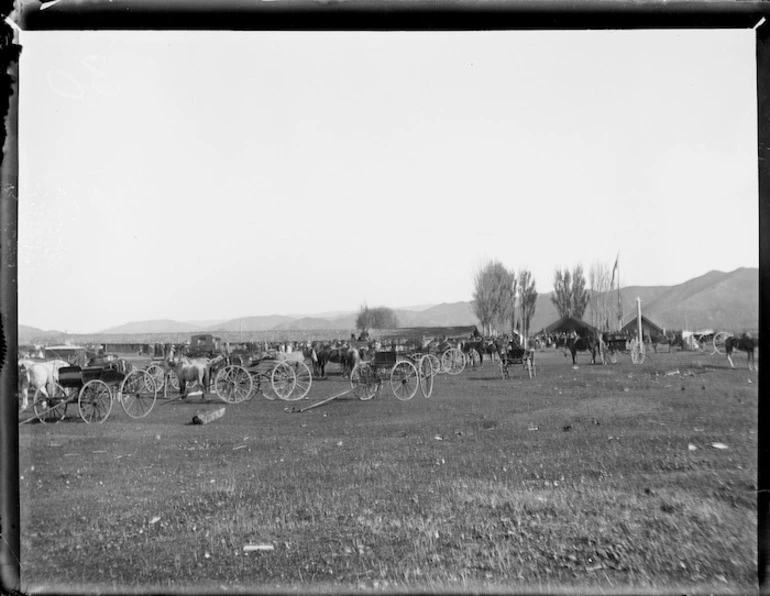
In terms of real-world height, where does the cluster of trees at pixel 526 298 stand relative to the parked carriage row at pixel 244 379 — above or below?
above

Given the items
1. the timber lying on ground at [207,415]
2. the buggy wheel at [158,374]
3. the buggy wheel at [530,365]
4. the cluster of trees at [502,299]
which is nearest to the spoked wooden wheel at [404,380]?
the cluster of trees at [502,299]

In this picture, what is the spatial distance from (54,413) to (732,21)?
2.89m

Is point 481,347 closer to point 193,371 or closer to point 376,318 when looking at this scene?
point 376,318

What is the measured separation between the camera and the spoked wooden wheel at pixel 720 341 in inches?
73.9

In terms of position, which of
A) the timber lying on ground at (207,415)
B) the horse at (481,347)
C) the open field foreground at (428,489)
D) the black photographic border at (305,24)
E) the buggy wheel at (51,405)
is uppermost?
the black photographic border at (305,24)

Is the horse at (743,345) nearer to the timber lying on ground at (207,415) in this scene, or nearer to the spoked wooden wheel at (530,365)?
the spoked wooden wheel at (530,365)

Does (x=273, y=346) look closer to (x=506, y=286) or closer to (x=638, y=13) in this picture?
(x=506, y=286)

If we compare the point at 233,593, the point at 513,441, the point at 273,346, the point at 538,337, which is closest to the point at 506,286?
the point at 538,337

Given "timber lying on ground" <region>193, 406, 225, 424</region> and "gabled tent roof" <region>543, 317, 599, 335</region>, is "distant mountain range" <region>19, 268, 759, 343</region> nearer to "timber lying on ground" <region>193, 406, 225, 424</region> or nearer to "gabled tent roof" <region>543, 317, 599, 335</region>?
"gabled tent roof" <region>543, 317, 599, 335</region>

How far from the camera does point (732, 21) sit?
5.58ft

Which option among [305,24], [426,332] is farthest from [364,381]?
[305,24]

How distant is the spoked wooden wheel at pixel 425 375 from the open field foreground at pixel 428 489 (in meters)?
0.05

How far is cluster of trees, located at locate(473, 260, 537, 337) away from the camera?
1971mm

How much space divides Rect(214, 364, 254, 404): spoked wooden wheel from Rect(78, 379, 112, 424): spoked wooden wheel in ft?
1.39
